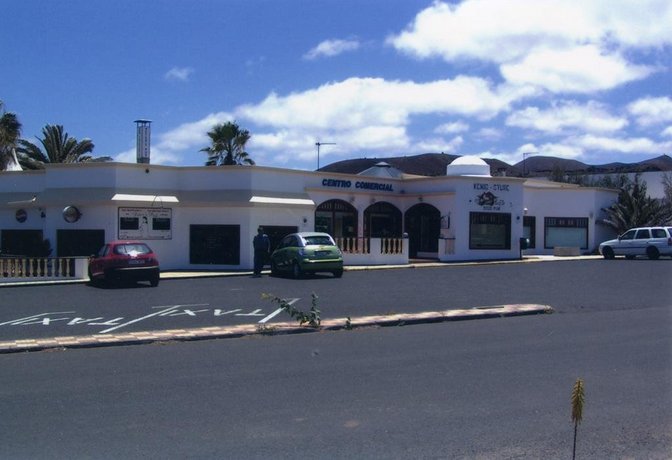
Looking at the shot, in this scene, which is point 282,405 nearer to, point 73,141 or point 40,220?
point 40,220

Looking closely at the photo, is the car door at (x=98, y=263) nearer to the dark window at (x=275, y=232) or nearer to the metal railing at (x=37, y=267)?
the metal railing at (x=37, y=267)

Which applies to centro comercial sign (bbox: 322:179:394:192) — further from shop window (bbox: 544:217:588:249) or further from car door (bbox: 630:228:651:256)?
car door (bbox: 630:228:651:256)

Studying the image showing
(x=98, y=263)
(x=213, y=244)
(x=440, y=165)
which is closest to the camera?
(x=98, y=263)

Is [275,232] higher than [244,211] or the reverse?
the reverse

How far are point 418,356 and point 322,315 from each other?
207 inches

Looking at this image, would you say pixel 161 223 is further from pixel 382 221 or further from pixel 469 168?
pixel 469 168

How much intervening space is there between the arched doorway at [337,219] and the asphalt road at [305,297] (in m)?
6.08

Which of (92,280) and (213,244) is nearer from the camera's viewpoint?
(92,280)

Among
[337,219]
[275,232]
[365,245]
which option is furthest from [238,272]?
[337,219]

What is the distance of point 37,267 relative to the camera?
25594 millimetres

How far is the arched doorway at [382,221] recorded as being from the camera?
35.9 m

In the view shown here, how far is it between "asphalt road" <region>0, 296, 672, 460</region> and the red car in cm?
1127

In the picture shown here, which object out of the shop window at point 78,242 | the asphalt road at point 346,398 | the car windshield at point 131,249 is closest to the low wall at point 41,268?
the shop window at point 78,242

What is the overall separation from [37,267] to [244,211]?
8.18 meters
